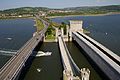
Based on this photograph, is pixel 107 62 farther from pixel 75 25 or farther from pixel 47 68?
pixel 75 25

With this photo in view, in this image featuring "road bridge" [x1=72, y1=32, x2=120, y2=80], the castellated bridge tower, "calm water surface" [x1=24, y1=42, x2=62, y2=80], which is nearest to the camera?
"road bridge" [x1=72, y1=32, x2=120, y2=80]

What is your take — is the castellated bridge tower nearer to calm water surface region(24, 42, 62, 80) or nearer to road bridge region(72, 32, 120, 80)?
calm water surface region(24, 42, 62, 80)

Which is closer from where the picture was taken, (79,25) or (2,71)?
(2,71)

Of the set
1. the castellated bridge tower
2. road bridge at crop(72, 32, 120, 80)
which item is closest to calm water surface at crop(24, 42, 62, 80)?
road bridge at crop(72, 32, 120, 80)

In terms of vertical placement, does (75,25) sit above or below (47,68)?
above

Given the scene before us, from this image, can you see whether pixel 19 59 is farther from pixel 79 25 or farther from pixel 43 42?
pixel 79 25

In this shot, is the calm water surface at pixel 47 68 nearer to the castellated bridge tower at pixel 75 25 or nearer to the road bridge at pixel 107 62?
the road bridge at pixel 107 62

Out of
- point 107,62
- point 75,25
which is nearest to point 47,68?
point 107,62

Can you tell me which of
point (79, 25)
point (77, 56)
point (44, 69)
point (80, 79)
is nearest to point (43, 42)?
point (79, 25)

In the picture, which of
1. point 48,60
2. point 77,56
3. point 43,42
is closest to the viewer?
point 48,60

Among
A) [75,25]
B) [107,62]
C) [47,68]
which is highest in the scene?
[75,25]

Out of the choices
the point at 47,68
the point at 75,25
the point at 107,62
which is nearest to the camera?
the point at 107,62
